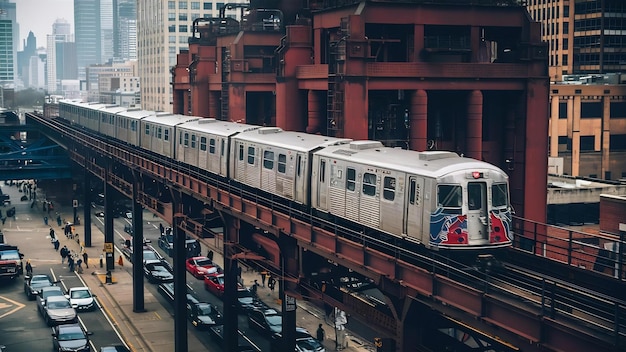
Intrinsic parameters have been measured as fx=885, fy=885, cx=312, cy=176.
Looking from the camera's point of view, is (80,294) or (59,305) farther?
(80,294)

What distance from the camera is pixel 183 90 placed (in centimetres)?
8156

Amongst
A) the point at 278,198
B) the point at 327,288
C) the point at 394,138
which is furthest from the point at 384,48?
the point at 327,288

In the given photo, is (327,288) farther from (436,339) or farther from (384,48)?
(384,48)

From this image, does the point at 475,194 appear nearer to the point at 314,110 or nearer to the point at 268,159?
the point at 268,159

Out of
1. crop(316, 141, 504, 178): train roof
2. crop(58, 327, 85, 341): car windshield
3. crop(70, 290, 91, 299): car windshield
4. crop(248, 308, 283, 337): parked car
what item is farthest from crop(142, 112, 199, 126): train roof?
crop(316, 141, 504, 178): train roof

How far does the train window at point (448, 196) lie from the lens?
24.4m

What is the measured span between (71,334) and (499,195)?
91.7 ft

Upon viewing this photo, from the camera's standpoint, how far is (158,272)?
64438 mm

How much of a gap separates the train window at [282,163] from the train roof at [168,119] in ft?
58.1

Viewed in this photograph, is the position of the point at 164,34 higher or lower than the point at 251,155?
higher

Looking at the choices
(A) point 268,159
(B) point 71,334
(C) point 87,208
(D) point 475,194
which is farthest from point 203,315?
(D) point 475,194

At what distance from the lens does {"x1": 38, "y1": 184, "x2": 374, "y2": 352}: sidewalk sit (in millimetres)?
48625

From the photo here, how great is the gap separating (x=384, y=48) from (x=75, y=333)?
21686 millimetres

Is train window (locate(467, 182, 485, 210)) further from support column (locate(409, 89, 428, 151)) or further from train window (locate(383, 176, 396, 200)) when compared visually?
support column (locate(409, 89, 428, 151))
